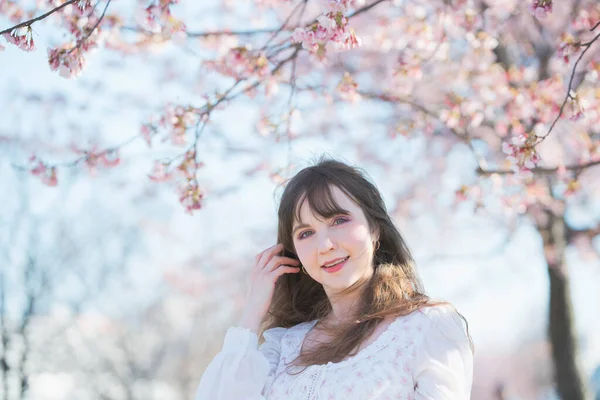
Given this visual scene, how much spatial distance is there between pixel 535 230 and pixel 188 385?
27.0ft

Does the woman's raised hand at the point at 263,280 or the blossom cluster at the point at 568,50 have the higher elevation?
the blossom cluster at the point at 568,50

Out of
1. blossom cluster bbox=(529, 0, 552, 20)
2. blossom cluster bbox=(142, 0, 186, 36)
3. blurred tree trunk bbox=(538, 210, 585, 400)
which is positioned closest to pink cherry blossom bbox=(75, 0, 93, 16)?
blossom cluster bbox=(142, 0, 186, 36)

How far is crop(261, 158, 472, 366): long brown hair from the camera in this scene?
2.04 meters

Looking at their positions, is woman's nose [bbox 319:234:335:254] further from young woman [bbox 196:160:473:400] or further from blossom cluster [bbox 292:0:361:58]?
blossom cluster [bbox 292:0:361:58]

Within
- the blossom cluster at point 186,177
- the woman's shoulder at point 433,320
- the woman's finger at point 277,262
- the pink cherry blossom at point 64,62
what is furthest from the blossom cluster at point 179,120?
the woman's shoulder at point 433,320

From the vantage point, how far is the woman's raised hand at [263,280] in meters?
2.30

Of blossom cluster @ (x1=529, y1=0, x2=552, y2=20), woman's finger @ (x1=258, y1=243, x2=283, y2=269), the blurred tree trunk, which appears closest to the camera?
blossom cluster @ (x1=529, y1=0, x2=552, y2=20)

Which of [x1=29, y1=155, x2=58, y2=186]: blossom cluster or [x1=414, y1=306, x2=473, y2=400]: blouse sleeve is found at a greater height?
[x1=29, y1=155, x2=58, y2=186]: blossom cluster

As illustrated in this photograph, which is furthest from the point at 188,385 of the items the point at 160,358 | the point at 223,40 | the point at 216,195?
the point at 223,40

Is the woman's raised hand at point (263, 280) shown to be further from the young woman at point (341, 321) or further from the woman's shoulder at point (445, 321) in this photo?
the woman's shoulder at point (445, 321)

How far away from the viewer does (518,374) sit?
21578 mm

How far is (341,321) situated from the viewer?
221 centimetres

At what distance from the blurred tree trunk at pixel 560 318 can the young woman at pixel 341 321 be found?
12.7 feet

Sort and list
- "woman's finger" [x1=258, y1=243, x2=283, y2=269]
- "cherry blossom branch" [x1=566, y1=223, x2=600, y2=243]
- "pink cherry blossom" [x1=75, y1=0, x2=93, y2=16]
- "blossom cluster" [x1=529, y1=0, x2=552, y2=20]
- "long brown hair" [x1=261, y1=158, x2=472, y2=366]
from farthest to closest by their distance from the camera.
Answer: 1. "cherry blossom branch" [x1=566, y1=223, x2=600, y2=243]
2. "woman's finger" [x1=258, y1=243, x2=283, y2=269]
3. "blossom cluster" [x1=529, y1=0, x2=552, y2=20]
4. "pink cherry blossom" [x1=75, y1=0, x2=93, y2=16]
5. "long brown hair" [x1=261, y1=158, x2=472, y2=366]
